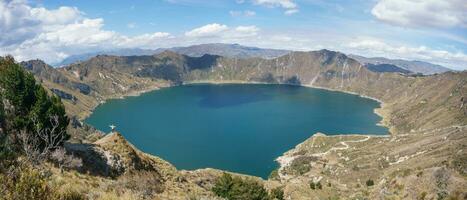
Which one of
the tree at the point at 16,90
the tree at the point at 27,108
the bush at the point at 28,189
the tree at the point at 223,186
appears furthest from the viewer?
the tree at the point at 223,186

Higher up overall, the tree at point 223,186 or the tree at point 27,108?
the tree at point 27,108

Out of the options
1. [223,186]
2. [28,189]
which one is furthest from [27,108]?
[28,189]

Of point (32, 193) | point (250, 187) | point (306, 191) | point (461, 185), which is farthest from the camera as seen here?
point (306, 191)

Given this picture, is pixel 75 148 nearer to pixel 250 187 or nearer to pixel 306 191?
pixel 250 187

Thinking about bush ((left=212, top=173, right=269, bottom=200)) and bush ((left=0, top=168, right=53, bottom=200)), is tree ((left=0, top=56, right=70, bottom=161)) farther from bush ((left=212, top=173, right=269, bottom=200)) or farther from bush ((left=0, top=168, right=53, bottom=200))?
bush ((left=0, top=168, right=53, bottom=200))

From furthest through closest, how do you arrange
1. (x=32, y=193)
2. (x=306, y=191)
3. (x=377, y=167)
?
(x=377, y=167) → (x=306, y=191) → (x=32, y=193)

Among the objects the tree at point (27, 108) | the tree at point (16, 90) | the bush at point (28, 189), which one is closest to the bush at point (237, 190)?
the tree at point (27, 108)

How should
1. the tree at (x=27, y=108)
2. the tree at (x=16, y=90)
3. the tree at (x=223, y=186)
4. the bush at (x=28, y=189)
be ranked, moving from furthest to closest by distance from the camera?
1. the tree at (x=223, y=186)
2. the tree at (x=16, y=90)
3. the tree at (x=27, y=108)
4. the bush at (x=28, y=189)

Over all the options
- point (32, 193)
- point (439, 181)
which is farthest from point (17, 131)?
point (439, 181)

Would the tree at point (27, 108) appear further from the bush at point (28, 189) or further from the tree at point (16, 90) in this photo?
the bush at point (28, 189)
